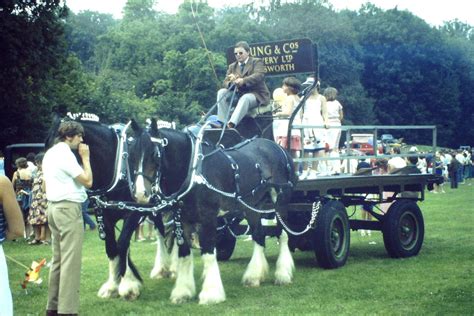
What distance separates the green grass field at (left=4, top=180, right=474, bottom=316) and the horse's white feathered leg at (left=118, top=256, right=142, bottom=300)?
10 centimetres

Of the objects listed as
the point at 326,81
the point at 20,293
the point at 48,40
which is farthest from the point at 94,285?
the point at 326,81

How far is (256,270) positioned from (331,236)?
73.6 inches

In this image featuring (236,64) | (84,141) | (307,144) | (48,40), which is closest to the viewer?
(84,141)

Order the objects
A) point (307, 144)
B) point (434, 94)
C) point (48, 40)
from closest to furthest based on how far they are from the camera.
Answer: point (307, 144) → point (48, 40) → point (434, 94)

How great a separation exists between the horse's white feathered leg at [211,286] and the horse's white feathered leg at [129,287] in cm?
89

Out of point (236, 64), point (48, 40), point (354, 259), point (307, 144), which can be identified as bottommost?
point (354, 259)

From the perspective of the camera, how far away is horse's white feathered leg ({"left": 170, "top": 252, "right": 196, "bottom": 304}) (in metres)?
10.9

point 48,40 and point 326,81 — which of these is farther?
point 326,81

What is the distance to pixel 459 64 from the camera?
7350 centimetres

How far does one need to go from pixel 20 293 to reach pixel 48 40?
1998cm

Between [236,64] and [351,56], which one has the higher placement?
[351,56]

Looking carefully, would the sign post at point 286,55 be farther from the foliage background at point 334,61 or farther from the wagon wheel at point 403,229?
the foliage background at point 334,61

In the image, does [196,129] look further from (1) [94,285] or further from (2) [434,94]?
(2) [434,94]

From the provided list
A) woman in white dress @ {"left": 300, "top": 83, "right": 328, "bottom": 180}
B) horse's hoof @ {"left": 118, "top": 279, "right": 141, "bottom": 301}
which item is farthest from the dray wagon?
horse's hoof @ {"left": 118, "top": 279, "right": 141, "bottom": 301}
